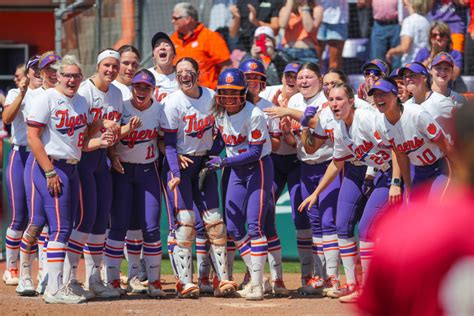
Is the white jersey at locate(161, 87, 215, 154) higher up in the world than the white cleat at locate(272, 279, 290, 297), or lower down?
higher up

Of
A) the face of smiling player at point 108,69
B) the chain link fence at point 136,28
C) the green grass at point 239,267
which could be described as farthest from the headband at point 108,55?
the chain link fence at point 136,28

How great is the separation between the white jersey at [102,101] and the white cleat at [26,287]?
1.62 m

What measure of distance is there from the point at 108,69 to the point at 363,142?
2.19 m

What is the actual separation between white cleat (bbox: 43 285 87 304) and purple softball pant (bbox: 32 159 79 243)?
0.41m

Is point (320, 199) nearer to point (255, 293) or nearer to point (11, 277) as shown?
point (255, 293)

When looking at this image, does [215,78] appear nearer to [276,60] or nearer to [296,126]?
[276,60]

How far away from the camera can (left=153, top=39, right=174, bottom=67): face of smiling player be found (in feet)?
28.5

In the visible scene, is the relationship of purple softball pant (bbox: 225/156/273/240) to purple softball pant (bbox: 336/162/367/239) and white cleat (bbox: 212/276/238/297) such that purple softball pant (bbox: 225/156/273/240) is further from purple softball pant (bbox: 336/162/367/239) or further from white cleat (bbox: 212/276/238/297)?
purple softball pant (bbox: 336/162/367/239)

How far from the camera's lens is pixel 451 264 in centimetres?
233

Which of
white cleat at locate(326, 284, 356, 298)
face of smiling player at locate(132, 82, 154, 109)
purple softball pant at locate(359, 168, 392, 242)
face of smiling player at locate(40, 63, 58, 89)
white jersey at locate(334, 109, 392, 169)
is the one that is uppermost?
face of smiling player at locate(40, 63, 58, 89)

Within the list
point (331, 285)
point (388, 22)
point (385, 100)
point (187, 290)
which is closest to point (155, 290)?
point (187, 290)

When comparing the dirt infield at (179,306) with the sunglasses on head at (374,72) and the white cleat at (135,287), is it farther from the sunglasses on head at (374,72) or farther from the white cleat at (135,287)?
the sunglasses on head at (374,72)

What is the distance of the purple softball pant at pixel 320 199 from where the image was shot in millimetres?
8430

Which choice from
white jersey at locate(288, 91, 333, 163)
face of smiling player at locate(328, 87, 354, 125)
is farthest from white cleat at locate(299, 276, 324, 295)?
face of smiling player at locate(328, 87, 354, 125)
